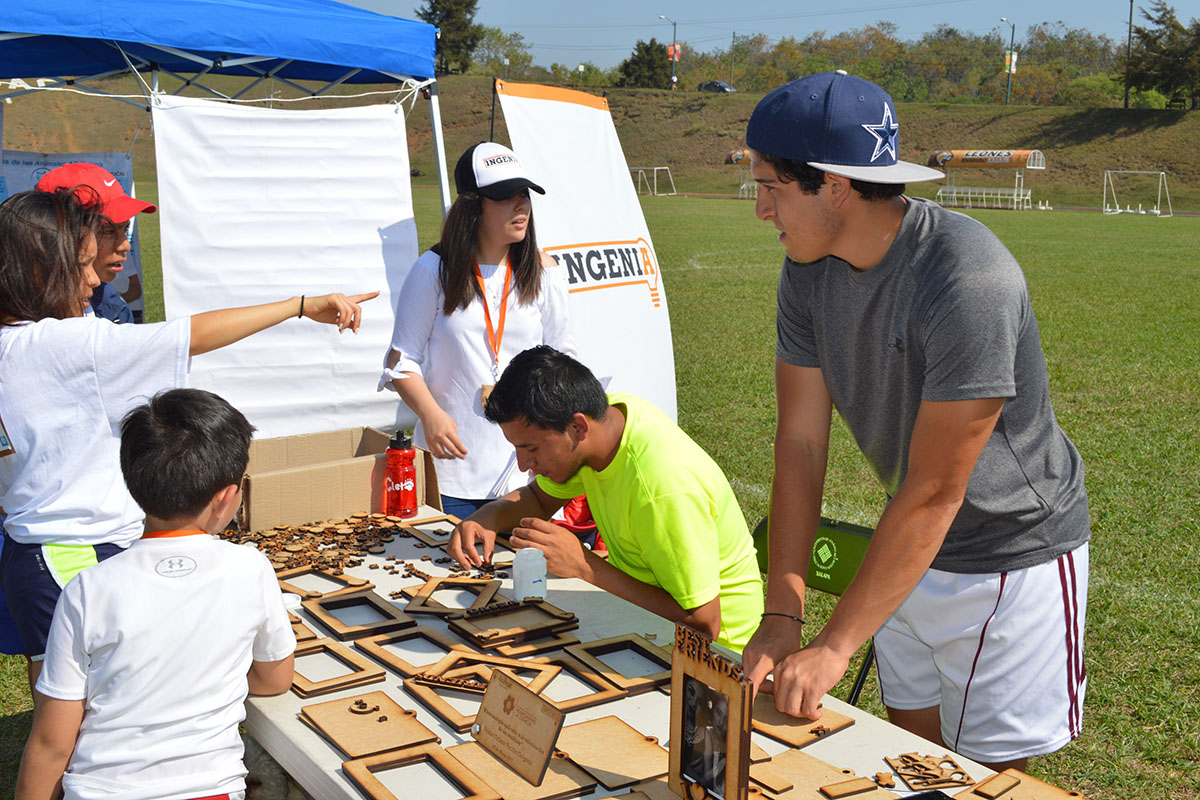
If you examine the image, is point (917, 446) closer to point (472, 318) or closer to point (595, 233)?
point (472, 318)

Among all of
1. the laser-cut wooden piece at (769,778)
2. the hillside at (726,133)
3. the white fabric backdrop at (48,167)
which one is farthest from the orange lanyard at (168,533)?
the hillside at (726,133)

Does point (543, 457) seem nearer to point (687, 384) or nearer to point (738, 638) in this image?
point (738, 638)

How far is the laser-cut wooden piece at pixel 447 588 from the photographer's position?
2.44 metres

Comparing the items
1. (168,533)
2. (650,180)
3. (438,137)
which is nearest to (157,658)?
(168,533)

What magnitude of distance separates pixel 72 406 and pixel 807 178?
1745mm

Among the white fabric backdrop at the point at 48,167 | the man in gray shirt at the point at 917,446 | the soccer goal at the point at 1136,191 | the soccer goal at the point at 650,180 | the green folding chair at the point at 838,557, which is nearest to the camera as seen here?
the man in gray shirt at the point at 917,446

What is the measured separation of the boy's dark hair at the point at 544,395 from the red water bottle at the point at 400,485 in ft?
2.65

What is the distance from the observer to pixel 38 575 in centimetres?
240

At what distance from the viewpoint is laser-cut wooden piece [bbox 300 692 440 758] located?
1.77m

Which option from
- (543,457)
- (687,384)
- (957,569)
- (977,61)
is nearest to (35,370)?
(543,457)

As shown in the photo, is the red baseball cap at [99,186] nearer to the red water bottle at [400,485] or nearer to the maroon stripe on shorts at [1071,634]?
the red water bottle at [400,485]

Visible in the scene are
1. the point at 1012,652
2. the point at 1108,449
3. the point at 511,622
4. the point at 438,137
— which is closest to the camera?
the point at 1012,652

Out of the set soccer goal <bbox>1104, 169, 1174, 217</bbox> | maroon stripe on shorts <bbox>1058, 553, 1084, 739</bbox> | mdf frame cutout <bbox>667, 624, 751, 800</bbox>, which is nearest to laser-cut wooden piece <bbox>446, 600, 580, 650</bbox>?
mdf frame cutout <bbox>667, 624, 751, 800</bbox>

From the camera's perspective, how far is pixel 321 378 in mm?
6094
